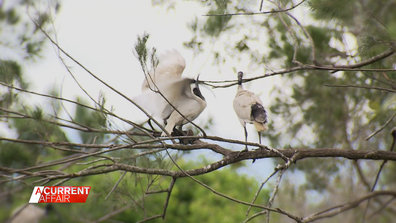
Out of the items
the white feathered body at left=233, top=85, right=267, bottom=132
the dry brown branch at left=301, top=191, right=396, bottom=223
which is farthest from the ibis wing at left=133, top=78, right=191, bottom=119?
the dry brown branch at left=301, top=191, right=396, bottom=223

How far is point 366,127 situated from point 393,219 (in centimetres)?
268

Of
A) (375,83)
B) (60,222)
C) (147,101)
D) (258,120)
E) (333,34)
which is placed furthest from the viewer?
(333,34)

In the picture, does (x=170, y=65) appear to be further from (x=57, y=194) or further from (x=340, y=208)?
(x=340, y=208)

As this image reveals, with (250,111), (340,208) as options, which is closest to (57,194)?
(250,111)

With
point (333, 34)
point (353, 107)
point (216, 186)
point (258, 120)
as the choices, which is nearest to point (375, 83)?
point (333, 34)

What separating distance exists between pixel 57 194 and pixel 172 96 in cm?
93

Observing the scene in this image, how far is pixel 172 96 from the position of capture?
266 cm

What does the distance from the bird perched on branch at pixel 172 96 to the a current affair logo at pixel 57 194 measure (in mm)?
591

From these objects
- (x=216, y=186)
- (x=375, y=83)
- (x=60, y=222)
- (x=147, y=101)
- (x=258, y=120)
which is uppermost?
(x=216, y=186)

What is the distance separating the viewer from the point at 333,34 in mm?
4363

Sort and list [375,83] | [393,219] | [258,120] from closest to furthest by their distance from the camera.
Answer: [258,120]
[375,83]
[393,219]

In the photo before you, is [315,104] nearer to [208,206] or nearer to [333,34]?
[333,34]

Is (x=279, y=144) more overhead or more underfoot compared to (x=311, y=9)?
more overhead

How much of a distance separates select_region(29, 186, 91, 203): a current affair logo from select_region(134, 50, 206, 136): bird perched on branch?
59 cm
